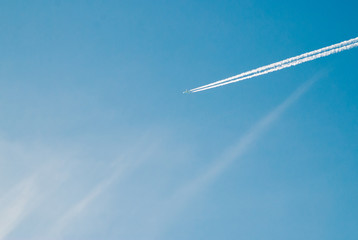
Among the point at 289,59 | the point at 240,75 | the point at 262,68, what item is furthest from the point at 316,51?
the point at 240,75

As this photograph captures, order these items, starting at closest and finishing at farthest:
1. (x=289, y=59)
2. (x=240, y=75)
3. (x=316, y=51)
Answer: (x=316, y=51), (x=289, y=59), (x=240, y=75)

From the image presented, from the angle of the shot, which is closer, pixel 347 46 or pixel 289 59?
pixel 347 46

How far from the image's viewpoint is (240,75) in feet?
169

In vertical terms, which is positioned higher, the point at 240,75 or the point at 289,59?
the point at 240,75

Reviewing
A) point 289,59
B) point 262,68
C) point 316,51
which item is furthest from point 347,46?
point 262,68

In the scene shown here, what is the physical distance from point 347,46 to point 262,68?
39.7 feet

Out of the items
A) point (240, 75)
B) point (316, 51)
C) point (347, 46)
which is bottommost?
point (347, 46)

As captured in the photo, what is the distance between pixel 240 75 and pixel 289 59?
841cm

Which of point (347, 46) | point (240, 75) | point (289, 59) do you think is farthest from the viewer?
point (240, 75)

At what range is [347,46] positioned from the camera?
38312mm

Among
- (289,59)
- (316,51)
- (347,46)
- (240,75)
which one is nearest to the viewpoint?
(347,46)

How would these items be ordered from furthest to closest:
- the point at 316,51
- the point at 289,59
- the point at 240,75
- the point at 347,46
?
the point at 240,75, the point at 289,59, the point at 316,51, the point at 347,46

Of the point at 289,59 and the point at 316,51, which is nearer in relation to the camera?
the point at 316,51

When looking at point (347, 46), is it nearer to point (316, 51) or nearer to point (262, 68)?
point (316, 51)
